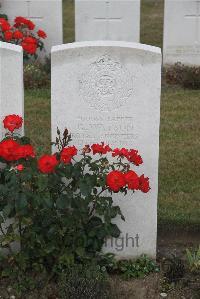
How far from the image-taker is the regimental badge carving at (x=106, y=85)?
464 centimetres

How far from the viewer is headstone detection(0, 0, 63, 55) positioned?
10320 mm

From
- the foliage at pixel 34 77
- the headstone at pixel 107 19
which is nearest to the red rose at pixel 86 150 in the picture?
the foliage at pixel 34 77

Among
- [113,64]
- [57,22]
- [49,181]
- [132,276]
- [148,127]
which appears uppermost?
[57,22]

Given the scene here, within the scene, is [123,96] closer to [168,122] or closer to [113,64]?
[113,64]

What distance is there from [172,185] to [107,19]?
4.51m

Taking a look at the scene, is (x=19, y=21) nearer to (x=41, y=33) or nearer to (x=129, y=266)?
(x=41, y=33)

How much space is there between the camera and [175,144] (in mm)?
7551

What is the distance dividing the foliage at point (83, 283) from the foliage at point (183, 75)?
5498 mm

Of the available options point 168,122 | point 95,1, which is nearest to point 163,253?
point 168,122

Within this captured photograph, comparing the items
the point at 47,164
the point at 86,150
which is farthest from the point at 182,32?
the point at 47,164

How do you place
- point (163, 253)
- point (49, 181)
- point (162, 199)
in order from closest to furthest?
point (49, 181) < point (163, 253) < point (162, 199)

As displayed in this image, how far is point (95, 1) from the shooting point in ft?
33.4

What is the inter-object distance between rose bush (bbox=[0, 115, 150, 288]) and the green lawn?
1021mm

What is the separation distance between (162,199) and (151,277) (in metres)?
1.35
